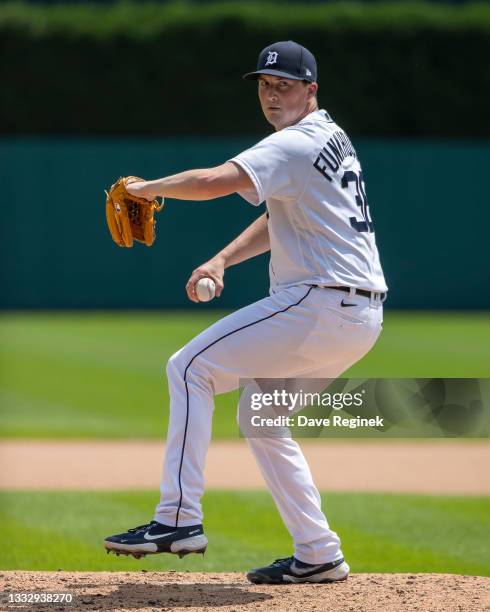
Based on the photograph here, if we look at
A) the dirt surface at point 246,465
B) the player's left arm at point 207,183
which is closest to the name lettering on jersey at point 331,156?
the player's left arm at point 207,183

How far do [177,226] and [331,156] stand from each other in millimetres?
15482

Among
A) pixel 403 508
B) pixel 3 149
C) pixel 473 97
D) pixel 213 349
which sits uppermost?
pixel 473 97

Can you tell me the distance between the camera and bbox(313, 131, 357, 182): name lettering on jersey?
14.0ft

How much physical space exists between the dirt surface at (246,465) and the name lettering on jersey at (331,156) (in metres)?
3.66

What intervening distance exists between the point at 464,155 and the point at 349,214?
16.2m

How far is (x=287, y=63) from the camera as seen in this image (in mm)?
4328

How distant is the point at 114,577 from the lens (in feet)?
15.3

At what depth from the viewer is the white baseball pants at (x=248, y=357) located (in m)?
4.14

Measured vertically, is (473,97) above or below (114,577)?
above

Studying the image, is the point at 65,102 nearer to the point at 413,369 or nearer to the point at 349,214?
the point at 413,369

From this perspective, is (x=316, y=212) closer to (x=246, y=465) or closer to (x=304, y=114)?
(x=304, y=114)

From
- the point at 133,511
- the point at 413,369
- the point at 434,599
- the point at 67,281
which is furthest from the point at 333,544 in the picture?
the point at 67,281

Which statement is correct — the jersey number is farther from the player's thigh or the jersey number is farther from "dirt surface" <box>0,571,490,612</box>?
"dirt surface" <box>0,571,490,612</box>

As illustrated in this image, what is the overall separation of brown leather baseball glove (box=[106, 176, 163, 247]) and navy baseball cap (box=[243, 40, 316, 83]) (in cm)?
61
